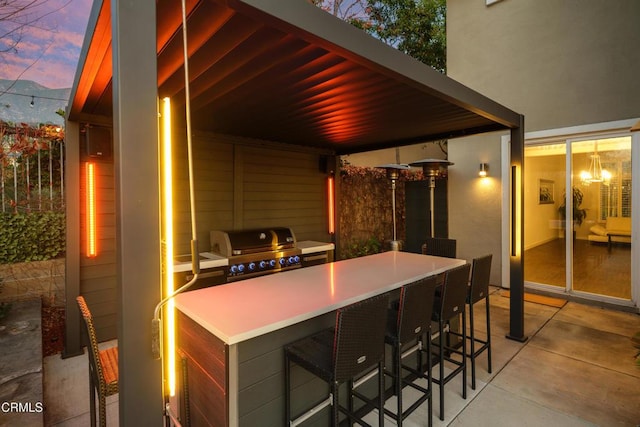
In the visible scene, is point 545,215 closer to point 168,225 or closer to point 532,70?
point 532,70

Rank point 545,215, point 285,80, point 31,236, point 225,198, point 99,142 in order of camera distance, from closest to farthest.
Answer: point 285,80 → point 99,142 → point 31,236 → point 225,198 → point 545,215

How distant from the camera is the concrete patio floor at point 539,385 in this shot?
2332mm

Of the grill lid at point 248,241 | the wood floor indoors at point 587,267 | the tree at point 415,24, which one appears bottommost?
the wood floor indoors at point 587,267

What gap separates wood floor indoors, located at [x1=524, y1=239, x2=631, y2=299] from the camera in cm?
448

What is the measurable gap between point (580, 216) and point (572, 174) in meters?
0.63

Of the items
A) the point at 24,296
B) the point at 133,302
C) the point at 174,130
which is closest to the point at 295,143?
the point at 174,130

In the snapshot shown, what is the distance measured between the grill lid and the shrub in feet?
5.34

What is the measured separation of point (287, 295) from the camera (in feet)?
6.86

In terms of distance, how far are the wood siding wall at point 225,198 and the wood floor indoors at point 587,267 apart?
3495mm

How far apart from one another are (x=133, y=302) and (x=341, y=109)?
2.50m

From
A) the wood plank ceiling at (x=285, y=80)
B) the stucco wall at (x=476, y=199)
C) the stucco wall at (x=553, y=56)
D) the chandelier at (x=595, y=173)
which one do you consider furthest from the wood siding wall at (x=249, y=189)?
the chandelier at (x=595, y=173)

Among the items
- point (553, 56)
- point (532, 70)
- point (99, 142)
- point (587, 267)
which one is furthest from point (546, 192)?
point (99, 142)

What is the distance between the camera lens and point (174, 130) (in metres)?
3.80

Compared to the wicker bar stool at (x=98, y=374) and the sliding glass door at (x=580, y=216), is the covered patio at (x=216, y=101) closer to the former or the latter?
the wicker bar stool at (x=98, y=374)
